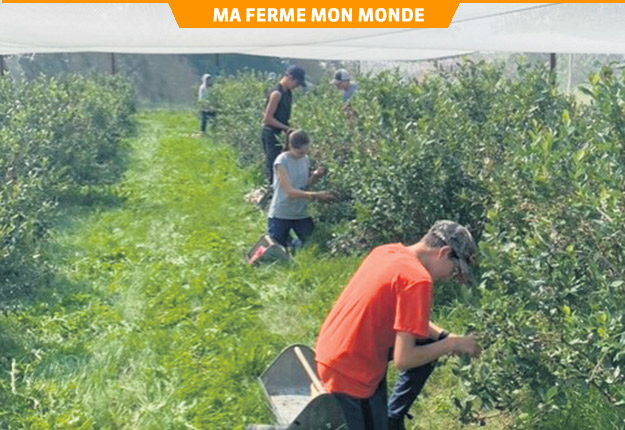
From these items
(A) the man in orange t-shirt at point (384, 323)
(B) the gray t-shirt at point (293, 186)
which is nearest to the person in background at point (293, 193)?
(B) the gray t-shirt at point (293, 186)

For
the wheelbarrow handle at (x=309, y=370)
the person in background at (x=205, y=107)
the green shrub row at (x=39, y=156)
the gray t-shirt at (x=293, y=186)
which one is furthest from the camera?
the person in background at (x=205, y=107)

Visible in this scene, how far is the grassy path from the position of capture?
4.54 meters

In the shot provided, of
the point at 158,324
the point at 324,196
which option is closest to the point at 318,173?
the point at 324,196

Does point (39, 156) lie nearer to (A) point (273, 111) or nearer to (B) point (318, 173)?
(A) point (273, 111)

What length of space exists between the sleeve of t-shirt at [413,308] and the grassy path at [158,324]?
3.77ft

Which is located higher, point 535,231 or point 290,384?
point 535,231

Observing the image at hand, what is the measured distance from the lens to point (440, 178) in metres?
5.91

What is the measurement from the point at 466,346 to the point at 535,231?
544 millimetres

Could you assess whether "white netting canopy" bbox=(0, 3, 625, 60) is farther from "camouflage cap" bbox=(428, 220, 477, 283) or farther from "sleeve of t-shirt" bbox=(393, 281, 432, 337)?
"sleeve of t-shirt" bbox=(393, 281, 432, 337)

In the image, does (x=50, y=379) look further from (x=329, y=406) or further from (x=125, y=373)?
(x=329, y=406)

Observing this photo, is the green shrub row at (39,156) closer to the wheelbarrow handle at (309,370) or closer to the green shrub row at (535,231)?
the wheelbarrow handle at (309,370)

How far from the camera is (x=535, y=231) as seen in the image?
11.5 feet

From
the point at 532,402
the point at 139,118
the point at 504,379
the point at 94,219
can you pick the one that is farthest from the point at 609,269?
the point at 139,118

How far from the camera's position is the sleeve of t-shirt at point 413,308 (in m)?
3.27
